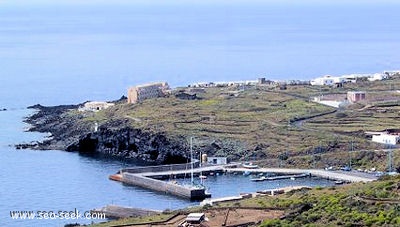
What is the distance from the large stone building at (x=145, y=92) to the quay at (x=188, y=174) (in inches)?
1084

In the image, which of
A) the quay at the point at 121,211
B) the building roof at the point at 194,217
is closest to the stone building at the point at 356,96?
the quay at the point at 121,211

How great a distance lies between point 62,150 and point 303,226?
5043 cm

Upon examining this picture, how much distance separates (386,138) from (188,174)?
1463 cm

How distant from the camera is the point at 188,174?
7150cm

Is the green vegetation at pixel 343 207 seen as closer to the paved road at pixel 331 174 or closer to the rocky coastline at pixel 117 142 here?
the paved road at pixel 331 174

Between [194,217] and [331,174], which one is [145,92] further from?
[194,217]

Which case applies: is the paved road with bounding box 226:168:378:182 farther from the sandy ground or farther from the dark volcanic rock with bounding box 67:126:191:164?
the sandy ground

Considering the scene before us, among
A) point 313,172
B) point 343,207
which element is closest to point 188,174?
point 313,172

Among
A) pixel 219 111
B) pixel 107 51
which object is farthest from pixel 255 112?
pixel 107 51

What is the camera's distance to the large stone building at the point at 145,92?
100319mm

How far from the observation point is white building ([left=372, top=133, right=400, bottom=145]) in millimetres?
73912

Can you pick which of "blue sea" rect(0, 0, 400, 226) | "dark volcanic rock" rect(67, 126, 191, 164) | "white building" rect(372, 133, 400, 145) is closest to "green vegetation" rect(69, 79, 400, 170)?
"white building" rect(372, 133, 400, 145)

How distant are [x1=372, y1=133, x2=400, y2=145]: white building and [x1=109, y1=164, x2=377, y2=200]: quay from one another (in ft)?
22.6

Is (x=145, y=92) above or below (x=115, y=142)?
above
